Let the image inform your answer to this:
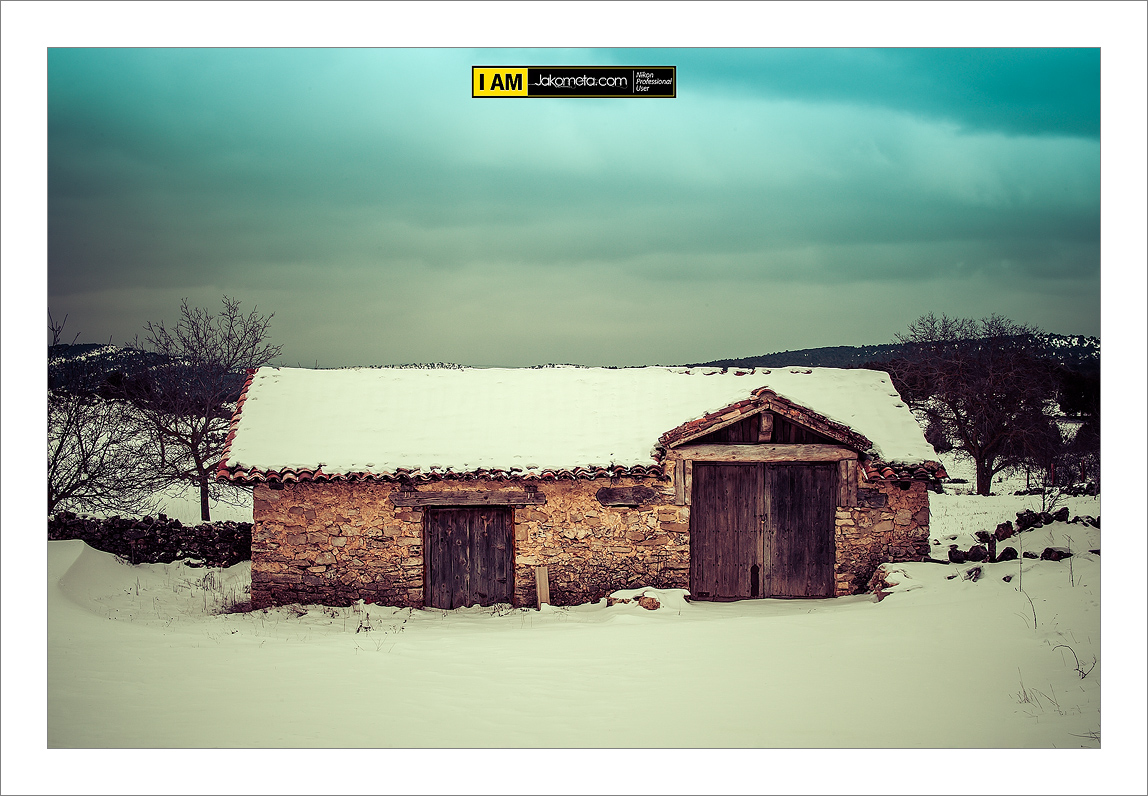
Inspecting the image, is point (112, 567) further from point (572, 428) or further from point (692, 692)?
point (692, 692)

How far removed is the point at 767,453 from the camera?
39.1ft

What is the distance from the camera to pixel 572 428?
12.7 m

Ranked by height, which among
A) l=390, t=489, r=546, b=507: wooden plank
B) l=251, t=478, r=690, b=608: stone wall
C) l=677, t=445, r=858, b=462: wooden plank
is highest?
l=677, t=445, r=858, b=462: wooden plank

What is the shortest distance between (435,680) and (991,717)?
17.1 feet

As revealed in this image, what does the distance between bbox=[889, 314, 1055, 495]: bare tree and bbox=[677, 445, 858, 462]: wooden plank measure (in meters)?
13.8

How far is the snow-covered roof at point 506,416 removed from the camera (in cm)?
1180

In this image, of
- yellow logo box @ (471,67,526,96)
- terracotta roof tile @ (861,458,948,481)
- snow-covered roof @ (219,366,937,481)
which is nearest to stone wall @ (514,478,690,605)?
snow-covered roof @ (219,366,937,481)

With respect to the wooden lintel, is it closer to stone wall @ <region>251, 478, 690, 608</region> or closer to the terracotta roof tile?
stone wall @ <region>251, 478, 690, 608</region>

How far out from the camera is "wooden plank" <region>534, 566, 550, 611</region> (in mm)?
11727

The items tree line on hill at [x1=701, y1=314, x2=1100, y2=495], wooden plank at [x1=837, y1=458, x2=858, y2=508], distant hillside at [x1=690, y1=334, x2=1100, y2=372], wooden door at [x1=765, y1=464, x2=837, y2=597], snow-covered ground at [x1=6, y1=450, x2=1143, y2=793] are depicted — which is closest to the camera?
snow-covered ground at [x1=6, y1=450, x2=1143, y2=793]

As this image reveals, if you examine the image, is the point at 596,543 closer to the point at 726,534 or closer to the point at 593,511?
the point at 593,511

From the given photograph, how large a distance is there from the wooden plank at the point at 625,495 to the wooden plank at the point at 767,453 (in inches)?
31.3

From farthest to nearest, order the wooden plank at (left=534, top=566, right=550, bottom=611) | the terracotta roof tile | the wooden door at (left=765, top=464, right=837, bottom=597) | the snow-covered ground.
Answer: the wooden door at (left=765, top=464, right=837, bottom=597)
the wooden plank at (left=534, top=566, right=550, bottom=611)
the terracotta roof tile
the snow-covered ground

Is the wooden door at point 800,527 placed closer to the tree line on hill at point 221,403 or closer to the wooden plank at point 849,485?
the wooden plank at point 849,485
